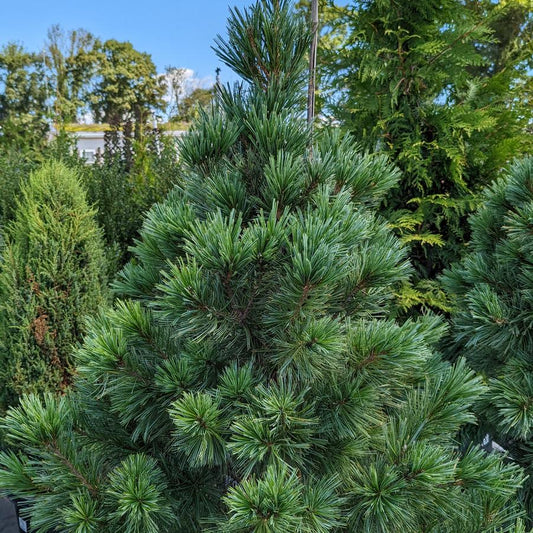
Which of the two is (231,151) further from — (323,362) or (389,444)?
(389,444)

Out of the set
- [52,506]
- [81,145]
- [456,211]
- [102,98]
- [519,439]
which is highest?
[102,98]

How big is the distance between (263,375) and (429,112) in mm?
3386

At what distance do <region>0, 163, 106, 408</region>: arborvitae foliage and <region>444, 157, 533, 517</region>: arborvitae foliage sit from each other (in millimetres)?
2544

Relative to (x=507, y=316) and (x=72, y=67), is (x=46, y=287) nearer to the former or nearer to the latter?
(x=507, y=316)

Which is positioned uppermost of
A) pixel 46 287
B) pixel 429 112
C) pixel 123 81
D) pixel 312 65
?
pixel 123 81

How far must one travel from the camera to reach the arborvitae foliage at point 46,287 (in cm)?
314

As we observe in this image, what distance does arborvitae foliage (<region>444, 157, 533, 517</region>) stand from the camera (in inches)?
62.5

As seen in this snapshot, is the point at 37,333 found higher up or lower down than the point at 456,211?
lower down

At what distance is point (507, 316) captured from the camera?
1.66 metres

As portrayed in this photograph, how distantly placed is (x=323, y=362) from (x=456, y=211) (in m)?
3.02

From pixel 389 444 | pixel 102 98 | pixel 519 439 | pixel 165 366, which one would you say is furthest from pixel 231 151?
pixel 102 98

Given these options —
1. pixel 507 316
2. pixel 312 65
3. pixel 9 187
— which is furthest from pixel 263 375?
pixel 9 187

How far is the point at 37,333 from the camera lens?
3.15 meters

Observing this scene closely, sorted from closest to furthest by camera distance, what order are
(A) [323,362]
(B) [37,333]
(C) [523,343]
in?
(A) [323,362] → (C) [523,343] → (B) [37,333]
